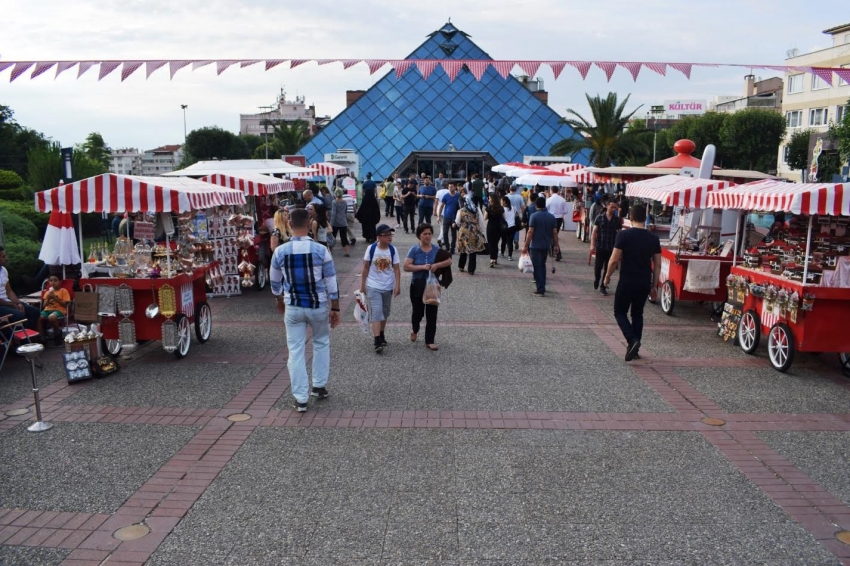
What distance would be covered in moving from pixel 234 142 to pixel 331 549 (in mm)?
89803

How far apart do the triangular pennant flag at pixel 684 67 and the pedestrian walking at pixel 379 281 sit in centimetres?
567

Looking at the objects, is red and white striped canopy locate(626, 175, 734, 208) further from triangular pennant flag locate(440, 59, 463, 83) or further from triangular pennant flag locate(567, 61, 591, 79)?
triangular pennant flag locate(440, 59, 463, 83)

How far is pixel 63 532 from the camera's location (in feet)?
13.5

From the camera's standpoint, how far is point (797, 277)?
25.0ft

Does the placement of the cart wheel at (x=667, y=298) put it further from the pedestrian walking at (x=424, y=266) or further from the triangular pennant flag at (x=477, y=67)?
the triangular pennant flag at (x=477, y=67)

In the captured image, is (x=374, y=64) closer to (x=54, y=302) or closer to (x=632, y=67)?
(x=632, y=67)

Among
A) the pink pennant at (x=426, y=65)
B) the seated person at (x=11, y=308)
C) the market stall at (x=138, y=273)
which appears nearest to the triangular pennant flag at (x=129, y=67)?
the market stall at (x=138, y=273)

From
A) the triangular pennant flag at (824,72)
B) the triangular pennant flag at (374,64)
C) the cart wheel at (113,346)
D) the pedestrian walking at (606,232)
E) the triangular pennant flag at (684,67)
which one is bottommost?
the cart wheel at (113,346)

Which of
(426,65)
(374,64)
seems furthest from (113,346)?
(426,65)

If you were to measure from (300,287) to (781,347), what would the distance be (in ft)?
16.9

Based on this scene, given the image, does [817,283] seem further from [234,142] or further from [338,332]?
[234,142]

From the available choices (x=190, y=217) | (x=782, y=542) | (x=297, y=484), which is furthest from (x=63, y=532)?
(x=190, y=217)

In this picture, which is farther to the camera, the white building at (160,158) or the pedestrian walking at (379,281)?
the white building at (160,158)

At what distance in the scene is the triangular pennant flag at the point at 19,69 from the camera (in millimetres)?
10211
